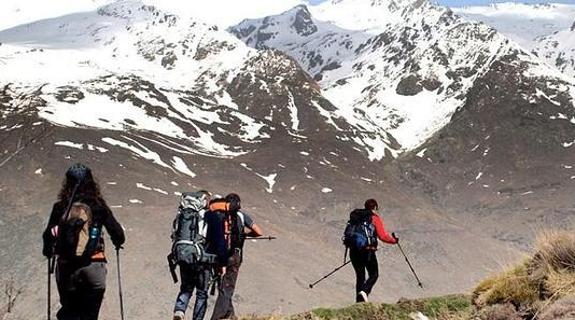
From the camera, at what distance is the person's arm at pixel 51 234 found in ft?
25.4

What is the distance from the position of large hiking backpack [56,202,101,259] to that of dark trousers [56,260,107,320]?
0.13 metres

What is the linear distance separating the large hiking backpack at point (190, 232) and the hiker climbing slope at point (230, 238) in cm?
59

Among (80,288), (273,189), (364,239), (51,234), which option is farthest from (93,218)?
(273,189)

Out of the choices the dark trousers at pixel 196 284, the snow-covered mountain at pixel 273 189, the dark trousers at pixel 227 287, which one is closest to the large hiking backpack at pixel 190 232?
the dark trousers at pixel 196 284

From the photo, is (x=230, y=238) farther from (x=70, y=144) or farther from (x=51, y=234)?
(x=70, y=144)

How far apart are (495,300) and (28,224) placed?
102m

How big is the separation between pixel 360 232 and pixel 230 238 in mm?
2957

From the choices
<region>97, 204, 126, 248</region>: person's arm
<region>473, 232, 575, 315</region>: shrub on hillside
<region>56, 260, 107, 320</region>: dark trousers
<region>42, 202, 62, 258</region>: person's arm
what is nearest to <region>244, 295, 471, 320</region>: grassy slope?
<region>473, 232, 575, 315</region>: shrub on hillside

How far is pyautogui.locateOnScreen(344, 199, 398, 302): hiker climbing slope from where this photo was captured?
13023 millimetres

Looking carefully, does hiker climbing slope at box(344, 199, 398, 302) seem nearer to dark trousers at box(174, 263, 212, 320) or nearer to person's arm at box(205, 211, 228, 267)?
person's arm at box(205, 211, 228, 267)

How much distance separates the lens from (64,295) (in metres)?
7.64

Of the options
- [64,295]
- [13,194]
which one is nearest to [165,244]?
[13,194]

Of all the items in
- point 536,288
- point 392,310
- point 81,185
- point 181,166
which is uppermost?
point 81,185

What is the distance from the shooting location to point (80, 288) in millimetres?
7621
